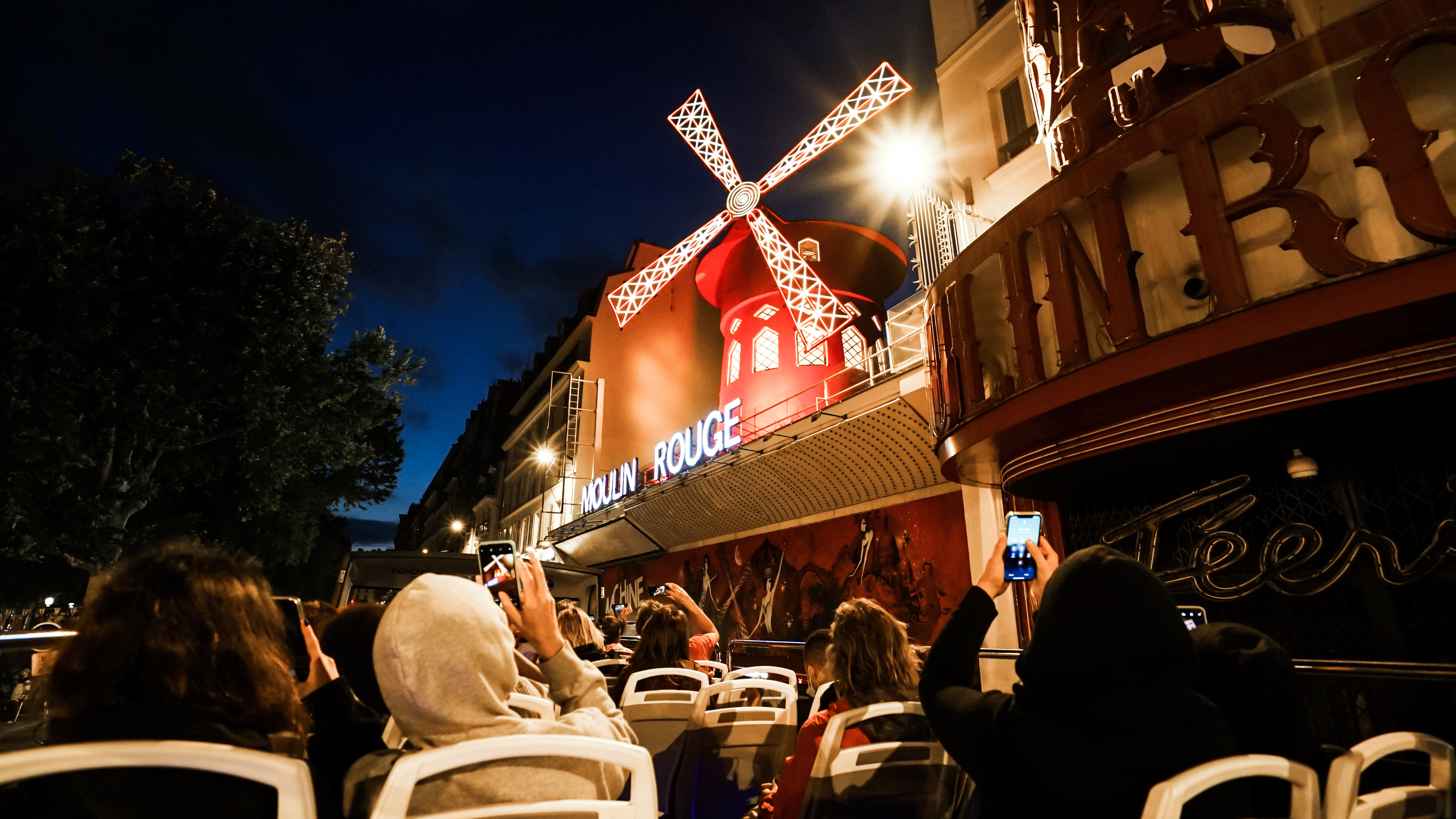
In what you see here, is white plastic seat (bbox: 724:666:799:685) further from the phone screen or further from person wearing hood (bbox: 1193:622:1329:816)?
person wearing hood (bbox: 1193:622:1329:816)

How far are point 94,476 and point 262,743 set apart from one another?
43.9ft

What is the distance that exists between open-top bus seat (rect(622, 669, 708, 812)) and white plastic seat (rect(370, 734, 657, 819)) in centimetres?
202

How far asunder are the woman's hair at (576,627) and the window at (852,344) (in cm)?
1145

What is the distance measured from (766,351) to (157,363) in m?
11.5

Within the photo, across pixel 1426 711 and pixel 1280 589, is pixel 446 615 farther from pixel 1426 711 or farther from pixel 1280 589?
pixel 1426 711

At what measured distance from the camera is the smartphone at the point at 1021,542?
2047 millimetres

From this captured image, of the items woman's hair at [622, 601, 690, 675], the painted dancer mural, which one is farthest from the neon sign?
woman's hair at [622, 601, 690, 675]

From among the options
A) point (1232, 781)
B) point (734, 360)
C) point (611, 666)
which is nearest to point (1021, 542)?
point (1232, 781)

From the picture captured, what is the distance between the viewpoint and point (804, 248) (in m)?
16.8

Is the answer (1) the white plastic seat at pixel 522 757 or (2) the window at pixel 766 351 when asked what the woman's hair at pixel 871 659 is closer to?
(1) the white plastic seat at pixel 522 757

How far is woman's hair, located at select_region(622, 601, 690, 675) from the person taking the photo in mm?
3951

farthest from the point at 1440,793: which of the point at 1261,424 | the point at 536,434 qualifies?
the point at 536,434

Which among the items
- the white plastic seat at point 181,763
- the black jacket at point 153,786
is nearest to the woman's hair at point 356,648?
the black jacket at point 153,786

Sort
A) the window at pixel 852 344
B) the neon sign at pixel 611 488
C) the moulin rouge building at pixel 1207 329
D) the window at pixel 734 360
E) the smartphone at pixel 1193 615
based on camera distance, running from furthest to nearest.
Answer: the window at pixel 734 360 < the neon sign at pixel 611 488 < the window at pixel 852 344 < the smartphone at pixel 1193 615 < the moulin rouge building at pixel 1207 329
